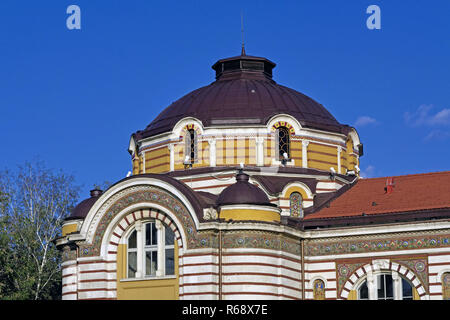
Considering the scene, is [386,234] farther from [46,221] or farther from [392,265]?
[46,221]

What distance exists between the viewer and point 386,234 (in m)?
34.9

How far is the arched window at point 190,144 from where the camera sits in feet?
131

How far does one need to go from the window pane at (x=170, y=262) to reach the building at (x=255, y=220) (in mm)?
63

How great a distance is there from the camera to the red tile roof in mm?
35406

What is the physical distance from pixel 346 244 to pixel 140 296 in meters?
7.69

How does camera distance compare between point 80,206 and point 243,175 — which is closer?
point 243,175

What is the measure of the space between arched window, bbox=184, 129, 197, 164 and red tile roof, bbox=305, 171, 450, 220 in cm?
578

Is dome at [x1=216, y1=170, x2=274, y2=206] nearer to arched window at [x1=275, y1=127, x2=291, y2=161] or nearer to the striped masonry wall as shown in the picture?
arched window at [x1=275, y1=127, x2=291, y2=161]

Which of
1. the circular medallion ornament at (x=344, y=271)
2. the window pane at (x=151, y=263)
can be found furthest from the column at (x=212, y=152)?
the circular medallion ornament at (x=344, y=271)

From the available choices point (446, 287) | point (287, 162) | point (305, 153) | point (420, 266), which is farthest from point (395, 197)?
point (287, 162)

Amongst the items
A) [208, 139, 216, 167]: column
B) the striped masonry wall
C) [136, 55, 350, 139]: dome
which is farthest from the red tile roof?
[208, 139, 216, 167]: column

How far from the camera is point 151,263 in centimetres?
3581

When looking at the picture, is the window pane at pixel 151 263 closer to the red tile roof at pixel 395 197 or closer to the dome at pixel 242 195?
the dome at pixel 242 195

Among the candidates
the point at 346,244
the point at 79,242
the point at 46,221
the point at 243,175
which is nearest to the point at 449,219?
the point at 346,244
